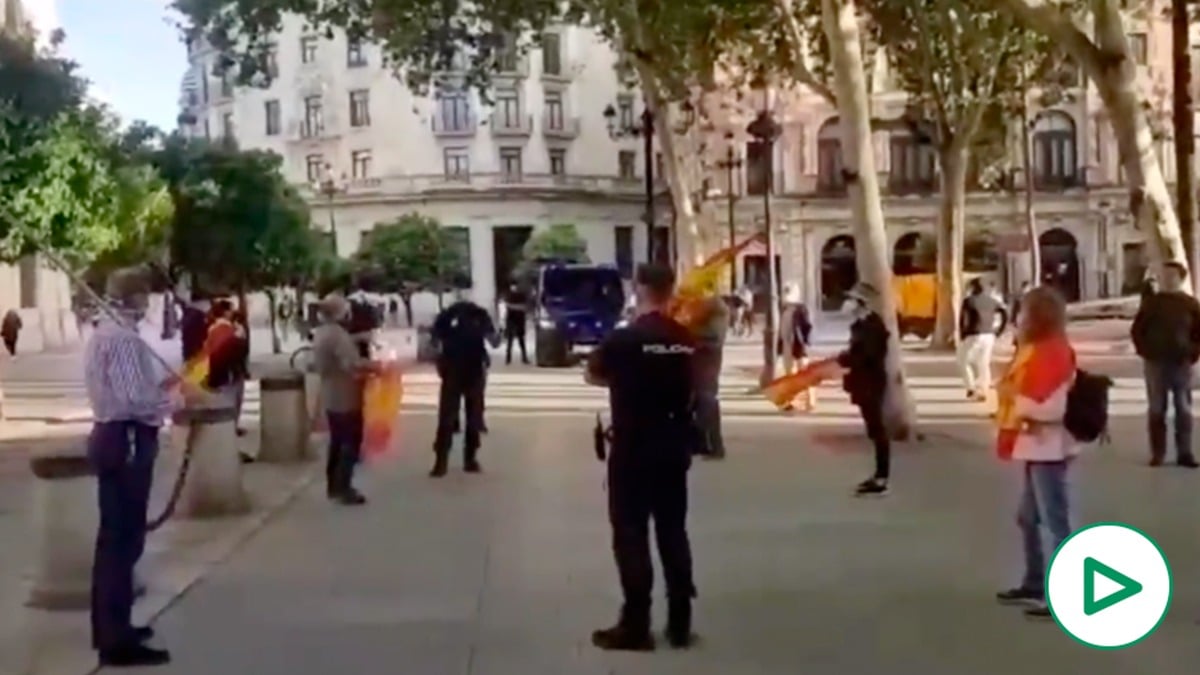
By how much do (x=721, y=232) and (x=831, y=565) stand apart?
197 feet

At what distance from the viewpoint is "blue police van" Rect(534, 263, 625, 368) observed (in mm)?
42062

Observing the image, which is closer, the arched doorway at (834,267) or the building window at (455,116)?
the building window at (455,116)

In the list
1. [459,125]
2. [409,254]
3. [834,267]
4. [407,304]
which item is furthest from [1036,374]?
[834,267]

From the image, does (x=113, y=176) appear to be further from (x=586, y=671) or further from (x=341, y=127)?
(x=341, y=127)

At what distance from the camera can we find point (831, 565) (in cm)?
1164

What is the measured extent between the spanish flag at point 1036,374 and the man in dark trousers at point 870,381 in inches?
219

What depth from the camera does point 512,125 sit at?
254ft

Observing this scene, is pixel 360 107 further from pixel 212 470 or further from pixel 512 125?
pixel 212 470

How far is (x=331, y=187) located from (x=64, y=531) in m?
53.2

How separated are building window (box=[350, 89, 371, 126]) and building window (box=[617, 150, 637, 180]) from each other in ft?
56.1

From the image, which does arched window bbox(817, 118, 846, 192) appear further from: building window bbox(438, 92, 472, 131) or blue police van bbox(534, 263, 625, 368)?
blue police van bbox(534, 263, 625, 368)

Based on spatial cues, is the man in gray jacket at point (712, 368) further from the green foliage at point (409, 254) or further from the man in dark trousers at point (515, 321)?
the green foliage at point (409, 254)

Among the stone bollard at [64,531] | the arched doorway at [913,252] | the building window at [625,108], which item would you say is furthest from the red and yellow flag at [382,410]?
the arched doorway at [913,252]

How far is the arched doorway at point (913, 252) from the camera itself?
74312mm
